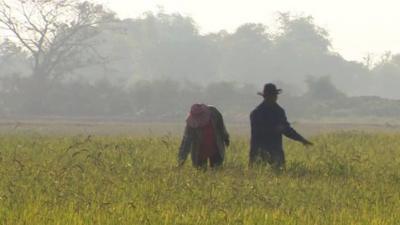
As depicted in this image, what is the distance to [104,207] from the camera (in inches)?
266

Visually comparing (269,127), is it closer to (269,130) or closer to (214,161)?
(269,130)

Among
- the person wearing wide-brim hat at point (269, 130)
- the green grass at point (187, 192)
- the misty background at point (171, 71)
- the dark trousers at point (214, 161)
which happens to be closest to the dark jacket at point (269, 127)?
the person wearing wide-brim hat at point (269, 130)

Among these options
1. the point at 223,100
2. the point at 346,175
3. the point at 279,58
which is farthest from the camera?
the point at 279,58

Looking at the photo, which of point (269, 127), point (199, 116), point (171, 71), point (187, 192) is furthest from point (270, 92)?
point (171, 71)

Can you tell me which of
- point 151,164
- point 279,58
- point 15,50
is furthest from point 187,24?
point 151,164

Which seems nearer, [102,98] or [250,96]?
[102,98]

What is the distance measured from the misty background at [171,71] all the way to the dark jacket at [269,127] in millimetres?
34509

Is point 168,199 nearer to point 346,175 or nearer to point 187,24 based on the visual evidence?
point 346,175

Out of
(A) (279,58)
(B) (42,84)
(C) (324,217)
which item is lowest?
(C) (324,217)

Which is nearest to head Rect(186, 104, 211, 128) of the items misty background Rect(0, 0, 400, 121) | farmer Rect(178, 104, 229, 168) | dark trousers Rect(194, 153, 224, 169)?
farmer Rect(178, 104, 229, 168)

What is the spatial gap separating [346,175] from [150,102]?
43.3 m

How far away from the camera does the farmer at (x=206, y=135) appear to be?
10.9m

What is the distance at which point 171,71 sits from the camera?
9188 centimetres

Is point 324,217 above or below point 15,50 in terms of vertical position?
below
